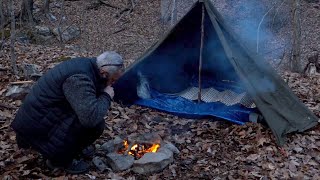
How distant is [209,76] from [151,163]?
2937 millimetres

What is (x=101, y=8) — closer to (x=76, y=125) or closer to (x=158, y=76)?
(x=158, y=76)

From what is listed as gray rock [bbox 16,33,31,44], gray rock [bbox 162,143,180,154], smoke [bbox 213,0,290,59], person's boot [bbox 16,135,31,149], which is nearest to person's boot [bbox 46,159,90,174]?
person's boot [bbox 16,135,31,149]

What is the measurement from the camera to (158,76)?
6.58 meters

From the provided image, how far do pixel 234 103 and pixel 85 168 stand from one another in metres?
2.81

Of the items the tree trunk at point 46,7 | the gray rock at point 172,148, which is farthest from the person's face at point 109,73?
the tree trunk at point 46,7

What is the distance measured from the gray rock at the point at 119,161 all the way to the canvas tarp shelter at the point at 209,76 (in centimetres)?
172

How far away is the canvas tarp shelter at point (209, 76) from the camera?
506cm

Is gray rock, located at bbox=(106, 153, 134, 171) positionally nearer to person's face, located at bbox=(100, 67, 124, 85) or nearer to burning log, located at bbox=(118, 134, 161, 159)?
burning log, located at bbox=(118, 134, 161, 159)

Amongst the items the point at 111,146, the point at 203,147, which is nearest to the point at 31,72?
the point at 111,146

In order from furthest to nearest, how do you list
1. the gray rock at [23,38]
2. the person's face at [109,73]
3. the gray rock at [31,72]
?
the gray rock at [23,38] < the gray rock at [31,72] < the person's face at [109,73]

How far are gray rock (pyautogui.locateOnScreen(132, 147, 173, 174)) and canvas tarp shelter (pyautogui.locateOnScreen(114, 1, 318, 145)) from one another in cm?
149

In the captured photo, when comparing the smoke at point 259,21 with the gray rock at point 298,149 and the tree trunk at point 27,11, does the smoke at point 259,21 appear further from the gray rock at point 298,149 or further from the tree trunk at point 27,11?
the gray rock at point 298,149

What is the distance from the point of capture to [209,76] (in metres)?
6.72

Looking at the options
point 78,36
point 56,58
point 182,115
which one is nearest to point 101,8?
point 78,36
